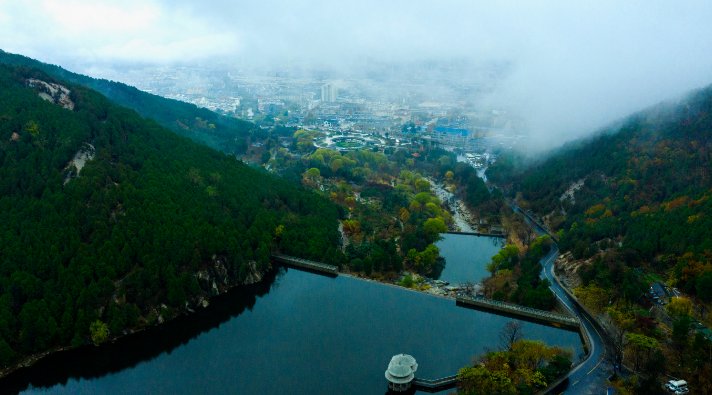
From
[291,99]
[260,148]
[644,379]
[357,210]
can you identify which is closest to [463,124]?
[260,148]

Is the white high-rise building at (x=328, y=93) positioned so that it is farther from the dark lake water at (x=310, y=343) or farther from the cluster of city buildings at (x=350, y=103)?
the dark lake water at (x=310, y=343)

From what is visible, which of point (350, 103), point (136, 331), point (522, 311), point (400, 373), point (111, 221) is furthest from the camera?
point (350, 103)

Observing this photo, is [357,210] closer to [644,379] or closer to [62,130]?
[62,130]

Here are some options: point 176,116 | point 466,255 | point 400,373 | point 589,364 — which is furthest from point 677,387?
point 176,116

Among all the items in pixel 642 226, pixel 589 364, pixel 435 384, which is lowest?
pixel 435 384

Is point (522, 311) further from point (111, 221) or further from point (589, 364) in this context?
point (111, 221)

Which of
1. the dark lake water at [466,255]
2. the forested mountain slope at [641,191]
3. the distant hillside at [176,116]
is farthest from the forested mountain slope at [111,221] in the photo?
the distant hillside at [176,116]

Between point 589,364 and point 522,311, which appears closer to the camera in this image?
point 589,364
